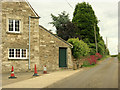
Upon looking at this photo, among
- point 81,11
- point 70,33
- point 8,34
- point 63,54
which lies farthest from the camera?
point 81,11

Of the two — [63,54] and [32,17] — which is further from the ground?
[32,17]

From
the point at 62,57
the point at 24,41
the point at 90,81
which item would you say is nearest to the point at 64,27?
the point at 62,57

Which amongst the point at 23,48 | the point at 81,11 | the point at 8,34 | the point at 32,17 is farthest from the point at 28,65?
the point at 81,11

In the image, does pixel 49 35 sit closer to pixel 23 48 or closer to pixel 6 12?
pixel 23 48

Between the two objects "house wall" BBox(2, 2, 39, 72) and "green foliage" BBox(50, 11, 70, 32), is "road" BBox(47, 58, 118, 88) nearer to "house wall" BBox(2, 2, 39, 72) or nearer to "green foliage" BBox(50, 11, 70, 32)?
"house wall" BBox(2, 2, 39, 72)

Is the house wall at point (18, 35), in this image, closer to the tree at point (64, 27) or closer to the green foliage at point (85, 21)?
the tree at point (64, 27)

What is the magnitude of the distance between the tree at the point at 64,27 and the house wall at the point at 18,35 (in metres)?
13.8

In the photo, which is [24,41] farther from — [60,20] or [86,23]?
[86,23]

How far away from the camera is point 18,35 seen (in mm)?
16562

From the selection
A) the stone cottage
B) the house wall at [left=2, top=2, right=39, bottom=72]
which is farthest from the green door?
the house wall at [left=2, top=2, right=39, bottom=72]

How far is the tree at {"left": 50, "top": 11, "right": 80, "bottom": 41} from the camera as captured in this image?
101ft

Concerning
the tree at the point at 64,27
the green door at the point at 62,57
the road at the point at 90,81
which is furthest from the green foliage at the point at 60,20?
the road at the point at 90,81

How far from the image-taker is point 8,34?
16234 millimetres

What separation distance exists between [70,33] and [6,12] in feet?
52.7
